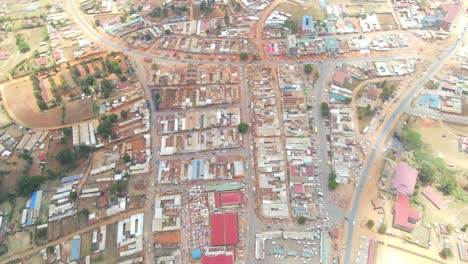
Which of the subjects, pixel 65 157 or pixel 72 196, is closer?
pixel 72 196

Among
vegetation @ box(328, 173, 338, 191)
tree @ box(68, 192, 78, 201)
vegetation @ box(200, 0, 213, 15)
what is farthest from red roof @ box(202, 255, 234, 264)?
vegetation @ box(200, 0, 213, 15)

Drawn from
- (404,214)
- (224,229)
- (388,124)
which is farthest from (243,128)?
(404,214)

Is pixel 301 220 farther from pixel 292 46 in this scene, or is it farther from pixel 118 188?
pixel 292 46

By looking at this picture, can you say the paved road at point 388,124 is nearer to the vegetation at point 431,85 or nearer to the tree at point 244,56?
the vegetation at point 431,85

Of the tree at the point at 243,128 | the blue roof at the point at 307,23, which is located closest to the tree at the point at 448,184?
the tree at the point at 243,128

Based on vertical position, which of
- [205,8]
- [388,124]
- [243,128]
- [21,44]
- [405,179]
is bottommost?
[405,179]

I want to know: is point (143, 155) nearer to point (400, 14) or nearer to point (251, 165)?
point (251, 165)
